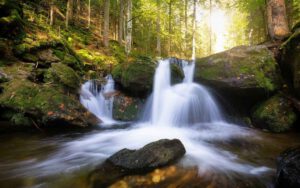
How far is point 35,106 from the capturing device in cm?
→ 680

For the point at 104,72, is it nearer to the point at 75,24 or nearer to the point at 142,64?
the point at 142,64

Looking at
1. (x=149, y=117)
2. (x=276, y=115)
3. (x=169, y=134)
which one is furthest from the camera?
(x=149, y=117)

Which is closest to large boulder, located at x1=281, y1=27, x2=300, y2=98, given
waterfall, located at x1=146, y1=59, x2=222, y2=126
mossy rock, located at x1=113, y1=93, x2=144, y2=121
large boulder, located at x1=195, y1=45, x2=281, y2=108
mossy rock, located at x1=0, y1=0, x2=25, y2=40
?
large boulder, located at x1=195, y1=45, x2=281, y2=108

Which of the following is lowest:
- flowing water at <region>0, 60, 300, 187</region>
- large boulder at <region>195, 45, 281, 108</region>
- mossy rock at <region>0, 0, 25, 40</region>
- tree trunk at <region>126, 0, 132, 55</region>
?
flowing water at <region>0, 60, 300, 187</region>

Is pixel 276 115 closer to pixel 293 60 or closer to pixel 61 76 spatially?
pixel 293 60

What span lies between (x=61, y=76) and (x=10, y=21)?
279 cm

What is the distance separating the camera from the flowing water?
3.76m

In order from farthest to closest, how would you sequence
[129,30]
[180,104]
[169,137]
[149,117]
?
[129,30]
[149,117]
[180,104]
[169,137]

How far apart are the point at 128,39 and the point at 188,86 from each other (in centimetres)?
643

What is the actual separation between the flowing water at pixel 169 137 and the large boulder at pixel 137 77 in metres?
0.37

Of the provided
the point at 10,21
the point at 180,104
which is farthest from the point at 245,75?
the point at 10,21

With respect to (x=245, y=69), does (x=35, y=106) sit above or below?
below

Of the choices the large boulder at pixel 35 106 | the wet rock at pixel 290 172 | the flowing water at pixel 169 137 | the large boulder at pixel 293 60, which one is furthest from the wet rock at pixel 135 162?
the large boulder at pixel 293 60

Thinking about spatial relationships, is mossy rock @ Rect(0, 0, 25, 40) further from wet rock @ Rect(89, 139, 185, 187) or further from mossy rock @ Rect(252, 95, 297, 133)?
mossy rock @ Rect(252, 95, 297, 133)
